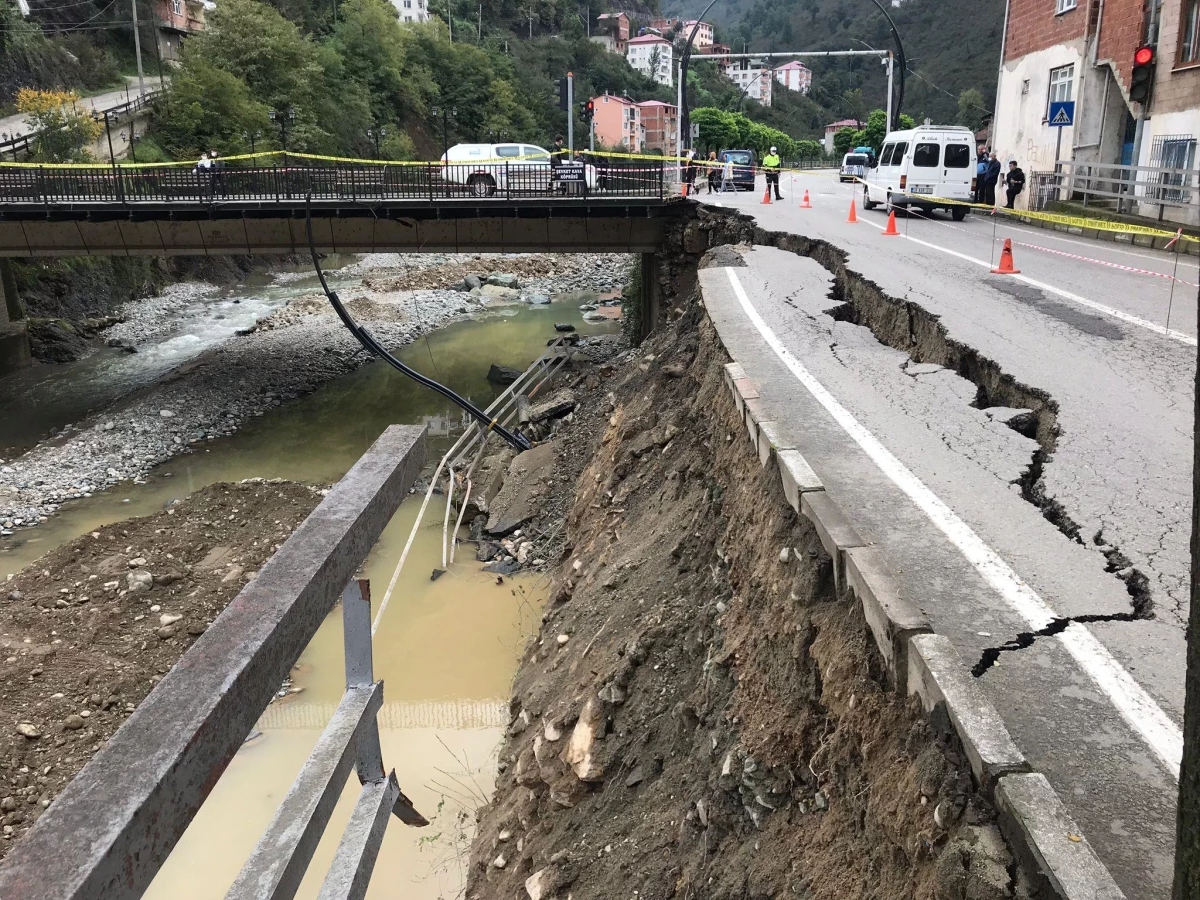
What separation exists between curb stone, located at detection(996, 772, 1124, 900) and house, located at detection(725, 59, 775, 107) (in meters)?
149

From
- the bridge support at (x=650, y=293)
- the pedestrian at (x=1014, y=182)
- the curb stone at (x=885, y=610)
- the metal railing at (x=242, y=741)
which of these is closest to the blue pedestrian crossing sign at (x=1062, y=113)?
the pedestrian at (x=1014, y=182)

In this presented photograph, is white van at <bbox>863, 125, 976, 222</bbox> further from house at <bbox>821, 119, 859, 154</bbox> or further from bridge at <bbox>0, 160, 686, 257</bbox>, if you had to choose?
house at <bbox>821, 119, 859, 154</bbox>

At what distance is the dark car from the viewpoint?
33.0 meters

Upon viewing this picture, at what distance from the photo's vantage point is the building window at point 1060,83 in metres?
24.3

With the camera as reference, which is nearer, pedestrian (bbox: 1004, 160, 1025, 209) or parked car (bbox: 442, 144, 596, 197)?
pedestrian (bbox: 1004, 160, 1025, 209)

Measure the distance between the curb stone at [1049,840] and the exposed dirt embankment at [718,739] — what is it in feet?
0.33

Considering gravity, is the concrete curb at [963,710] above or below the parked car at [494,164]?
below

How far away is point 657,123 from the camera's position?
114 m

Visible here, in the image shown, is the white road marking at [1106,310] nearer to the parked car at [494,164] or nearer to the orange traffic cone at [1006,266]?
the orange traffic cone at [1006,266]

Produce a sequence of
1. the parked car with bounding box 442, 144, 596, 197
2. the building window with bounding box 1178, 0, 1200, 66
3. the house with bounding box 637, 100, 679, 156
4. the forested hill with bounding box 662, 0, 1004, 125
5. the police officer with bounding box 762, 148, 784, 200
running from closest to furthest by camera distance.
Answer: the building window with bounding box 1178, 0, 1200, 66, the police officer with bounding box 762, 148, 784, 200, the parked car with bounding box 442, 144, 596, 197, the house with bounding box 637, 100, 679, 156, the forested hill with bounding box 662, 0, 1004, 125

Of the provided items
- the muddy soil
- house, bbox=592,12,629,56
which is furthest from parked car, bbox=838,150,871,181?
house, bbox=592,12,629,56

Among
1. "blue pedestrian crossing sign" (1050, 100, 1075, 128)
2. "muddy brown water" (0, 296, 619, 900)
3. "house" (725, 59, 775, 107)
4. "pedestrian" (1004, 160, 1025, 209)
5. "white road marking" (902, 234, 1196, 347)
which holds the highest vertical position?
"house" (725, 59, 775, 107)

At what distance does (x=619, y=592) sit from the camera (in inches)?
301

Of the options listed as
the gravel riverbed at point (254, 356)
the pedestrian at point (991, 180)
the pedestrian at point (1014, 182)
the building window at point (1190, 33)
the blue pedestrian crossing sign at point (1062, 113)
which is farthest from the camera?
the pedestrian at point (991, 180)
